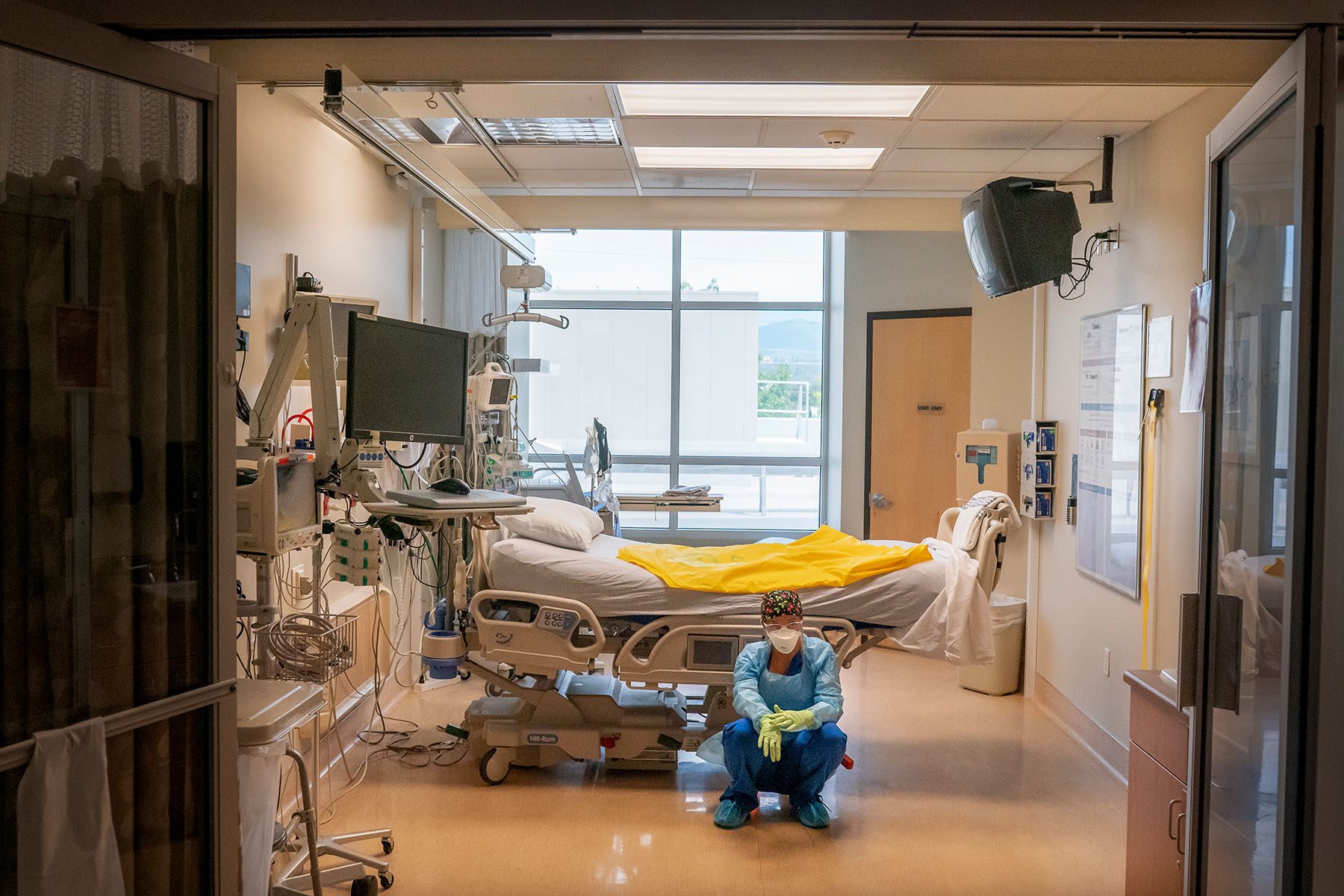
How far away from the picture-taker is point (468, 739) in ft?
13.6

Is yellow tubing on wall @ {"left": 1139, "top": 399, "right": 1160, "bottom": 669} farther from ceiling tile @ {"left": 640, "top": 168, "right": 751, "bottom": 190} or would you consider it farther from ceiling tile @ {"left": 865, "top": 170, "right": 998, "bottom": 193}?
ceiling tile @ {"left": 640, "top": 168, "right": 751, "bottom": 190}

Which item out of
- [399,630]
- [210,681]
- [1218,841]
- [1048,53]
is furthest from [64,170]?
[399,630]

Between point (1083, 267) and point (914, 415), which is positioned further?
point (914, 415)

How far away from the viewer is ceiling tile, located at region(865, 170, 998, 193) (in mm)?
4836

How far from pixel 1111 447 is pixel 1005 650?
1504mm

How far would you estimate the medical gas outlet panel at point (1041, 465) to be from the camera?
15.8 ft

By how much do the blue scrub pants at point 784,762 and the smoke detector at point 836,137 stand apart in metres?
2.36

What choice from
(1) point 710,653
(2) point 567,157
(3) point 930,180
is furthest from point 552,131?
(1) point 710,653

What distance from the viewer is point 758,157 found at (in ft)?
15.3

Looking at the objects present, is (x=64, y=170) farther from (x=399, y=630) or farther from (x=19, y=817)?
(x=399, y=630)

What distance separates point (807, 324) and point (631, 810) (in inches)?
187

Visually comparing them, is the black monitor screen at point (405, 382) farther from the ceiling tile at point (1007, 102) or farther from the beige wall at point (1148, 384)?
the beige wall at point (1148, 384)

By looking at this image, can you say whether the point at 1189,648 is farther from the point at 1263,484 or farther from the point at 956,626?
→ the point at 956,626

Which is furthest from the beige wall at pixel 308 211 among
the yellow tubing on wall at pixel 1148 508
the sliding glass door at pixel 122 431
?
the yellow tubing on wall at pixel 1148 508
